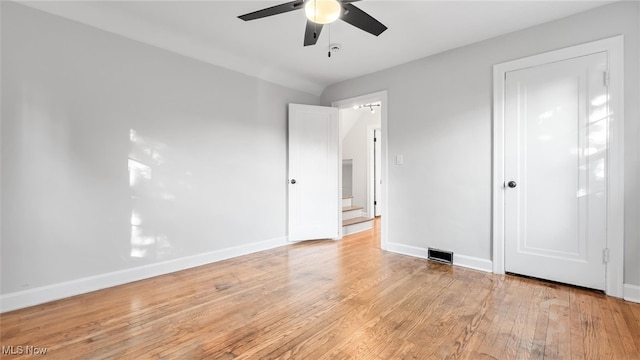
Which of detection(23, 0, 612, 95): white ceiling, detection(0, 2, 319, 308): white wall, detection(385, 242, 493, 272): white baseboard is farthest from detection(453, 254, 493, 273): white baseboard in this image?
detection(0, 2, 319, 308): white wall

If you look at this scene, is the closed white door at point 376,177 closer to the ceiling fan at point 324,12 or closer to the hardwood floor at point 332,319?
the hardwood floor at point 332,319

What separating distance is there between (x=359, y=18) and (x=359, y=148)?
4520mm

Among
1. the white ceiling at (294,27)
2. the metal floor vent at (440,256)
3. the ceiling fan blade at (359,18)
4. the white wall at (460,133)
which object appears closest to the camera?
the ceiling fan blade at (359,18)

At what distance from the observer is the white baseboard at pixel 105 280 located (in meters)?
2.13

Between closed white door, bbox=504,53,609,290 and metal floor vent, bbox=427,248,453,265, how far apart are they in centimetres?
55

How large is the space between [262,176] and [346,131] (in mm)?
3357

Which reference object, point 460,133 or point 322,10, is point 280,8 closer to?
point 322,10

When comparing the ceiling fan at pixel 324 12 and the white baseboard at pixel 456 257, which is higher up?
the ceiling fan at pixel 324 12

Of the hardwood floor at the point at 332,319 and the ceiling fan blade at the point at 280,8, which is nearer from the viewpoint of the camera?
the hardwood floor at the point at 332,319

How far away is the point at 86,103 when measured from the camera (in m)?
2.42

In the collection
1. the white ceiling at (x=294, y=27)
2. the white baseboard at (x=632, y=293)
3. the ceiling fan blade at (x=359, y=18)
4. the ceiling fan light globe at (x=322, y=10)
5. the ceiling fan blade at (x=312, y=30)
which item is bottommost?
the white baseboard at (x=632, y=293)

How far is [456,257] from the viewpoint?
3.12m

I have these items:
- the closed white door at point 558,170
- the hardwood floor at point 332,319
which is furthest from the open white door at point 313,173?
the closed white door at point 558,170

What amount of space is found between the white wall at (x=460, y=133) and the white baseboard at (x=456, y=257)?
1.8 inches
